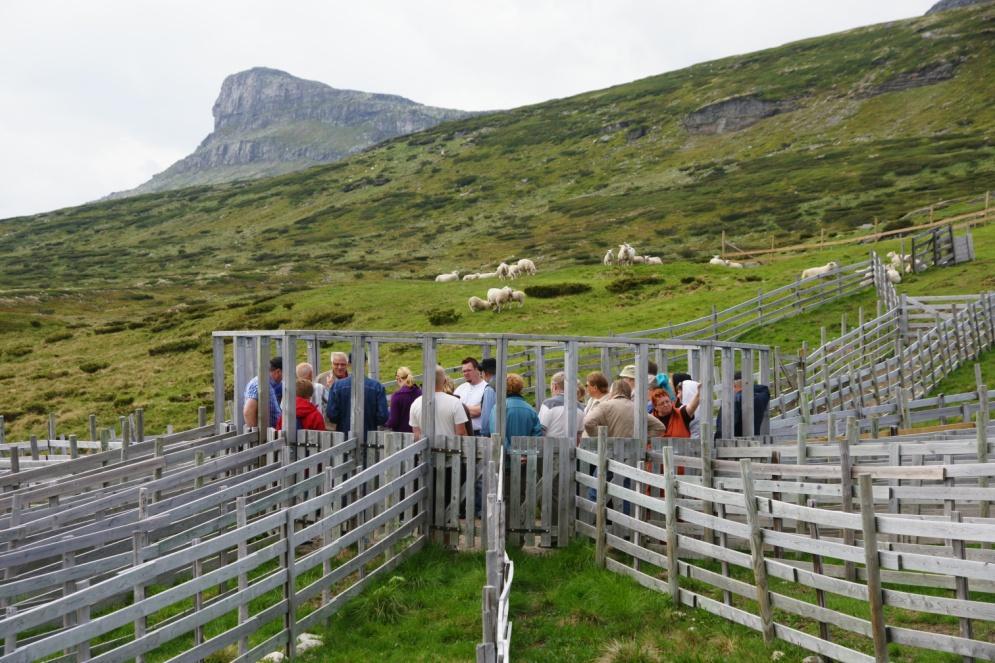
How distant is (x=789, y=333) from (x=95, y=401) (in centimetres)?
2720

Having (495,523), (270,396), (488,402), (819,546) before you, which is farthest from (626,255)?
(495,523)

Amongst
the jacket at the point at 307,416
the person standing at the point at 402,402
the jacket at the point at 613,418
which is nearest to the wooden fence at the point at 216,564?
the jacket at the point at 307,416

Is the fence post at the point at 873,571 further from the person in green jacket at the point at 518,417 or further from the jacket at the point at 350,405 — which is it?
the jacket at the point at 350,405

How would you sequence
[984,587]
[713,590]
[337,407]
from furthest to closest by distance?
[337,407] → [713,590] → [984,587]

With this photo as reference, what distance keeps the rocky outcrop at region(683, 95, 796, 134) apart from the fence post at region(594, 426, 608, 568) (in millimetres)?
137323

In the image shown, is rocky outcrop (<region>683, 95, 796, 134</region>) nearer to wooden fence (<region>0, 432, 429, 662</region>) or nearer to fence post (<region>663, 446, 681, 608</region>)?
wooden fence (<region>0, 432, 429, 662</region>)

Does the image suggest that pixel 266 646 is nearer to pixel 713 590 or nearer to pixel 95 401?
pixel 713 590

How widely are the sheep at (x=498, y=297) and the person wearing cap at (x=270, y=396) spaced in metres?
26.3

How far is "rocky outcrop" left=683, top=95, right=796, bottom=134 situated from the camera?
137375 mm

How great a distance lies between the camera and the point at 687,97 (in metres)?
153

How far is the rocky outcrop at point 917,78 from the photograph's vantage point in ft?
417

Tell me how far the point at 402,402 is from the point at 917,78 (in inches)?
5576

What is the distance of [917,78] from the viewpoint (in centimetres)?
12862

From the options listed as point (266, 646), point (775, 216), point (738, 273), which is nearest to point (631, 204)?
point (775, 216)
